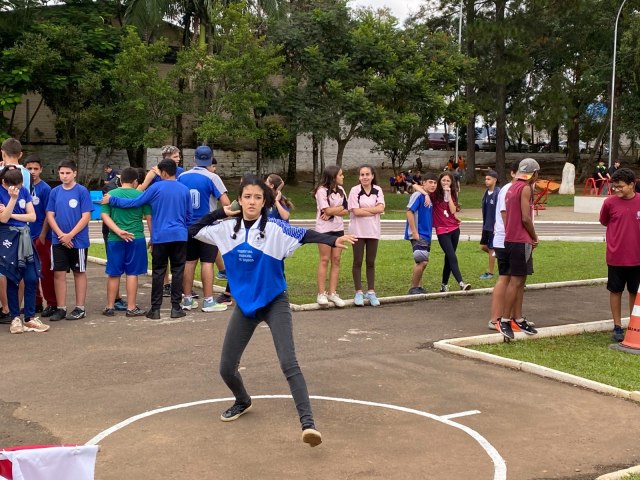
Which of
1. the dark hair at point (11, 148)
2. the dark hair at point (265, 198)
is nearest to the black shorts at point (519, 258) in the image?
the dark hair at point (265, 198)

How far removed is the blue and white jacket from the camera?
6.00 m

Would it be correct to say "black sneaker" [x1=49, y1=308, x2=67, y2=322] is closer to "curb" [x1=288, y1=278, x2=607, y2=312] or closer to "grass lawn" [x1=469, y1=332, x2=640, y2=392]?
"curb" [x1=288, y1=278, x2=607, y2=312]

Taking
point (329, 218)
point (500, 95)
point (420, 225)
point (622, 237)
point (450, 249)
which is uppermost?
point (500, 95)

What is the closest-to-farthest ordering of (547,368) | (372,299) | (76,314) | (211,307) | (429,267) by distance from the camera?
(547,368), (76,314), (211,307), (372,299), (429,267)

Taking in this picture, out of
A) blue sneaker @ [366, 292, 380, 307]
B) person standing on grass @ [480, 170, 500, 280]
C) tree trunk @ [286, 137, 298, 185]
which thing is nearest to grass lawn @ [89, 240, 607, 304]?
person standing on grass @ [480, 170, 500, 280]

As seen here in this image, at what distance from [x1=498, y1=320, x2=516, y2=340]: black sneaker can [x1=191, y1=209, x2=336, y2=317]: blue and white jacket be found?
3.76m

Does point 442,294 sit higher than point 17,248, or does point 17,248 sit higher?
point 17,248

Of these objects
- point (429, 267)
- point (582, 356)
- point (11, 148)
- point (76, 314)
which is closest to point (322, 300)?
point (76, 314)

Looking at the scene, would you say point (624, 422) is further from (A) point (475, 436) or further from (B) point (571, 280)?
(B) point (571, 280)

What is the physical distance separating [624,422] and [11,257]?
6.42 meters

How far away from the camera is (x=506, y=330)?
905 cm

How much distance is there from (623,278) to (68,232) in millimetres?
6390

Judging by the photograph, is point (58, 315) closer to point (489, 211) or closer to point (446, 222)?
point (446, 222)

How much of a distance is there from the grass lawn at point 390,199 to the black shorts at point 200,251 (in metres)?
18.8
